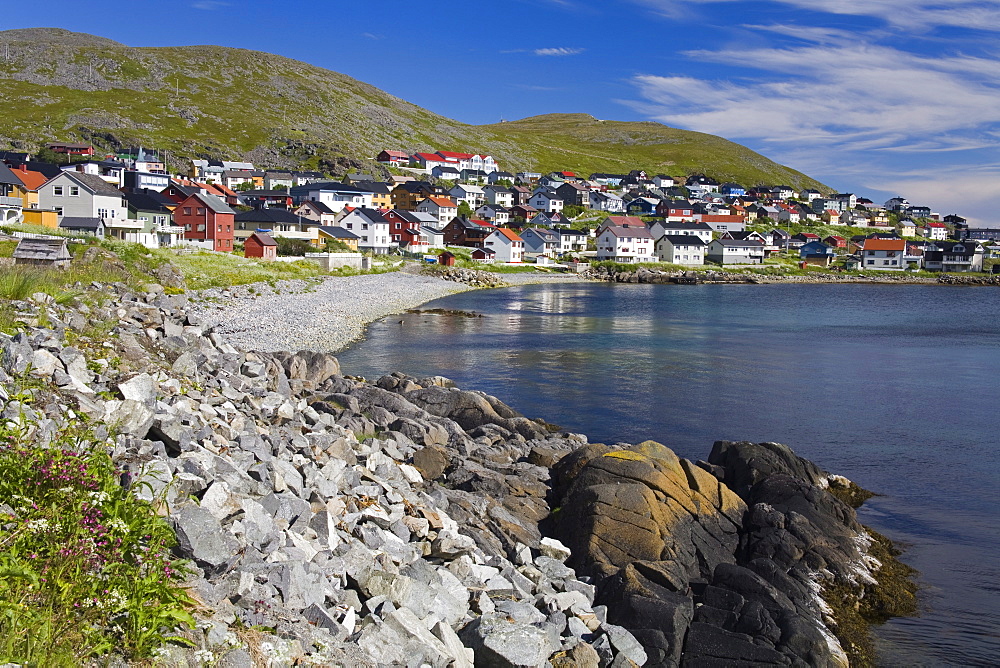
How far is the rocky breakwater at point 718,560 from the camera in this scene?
31.5ft

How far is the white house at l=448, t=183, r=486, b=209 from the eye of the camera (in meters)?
142

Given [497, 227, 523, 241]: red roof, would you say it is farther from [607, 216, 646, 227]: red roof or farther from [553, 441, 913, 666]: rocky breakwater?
[553, 441, 913, 666]: rocky breakwater

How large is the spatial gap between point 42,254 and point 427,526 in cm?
2144

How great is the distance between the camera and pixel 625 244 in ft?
369

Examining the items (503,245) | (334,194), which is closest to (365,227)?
(503,245)

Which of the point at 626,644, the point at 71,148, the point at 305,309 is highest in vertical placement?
the point at 71,148

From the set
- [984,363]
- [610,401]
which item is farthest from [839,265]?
[610,401]

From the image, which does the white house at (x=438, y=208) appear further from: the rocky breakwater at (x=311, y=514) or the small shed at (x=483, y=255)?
the rocky breakwater at (x=311, y=514)

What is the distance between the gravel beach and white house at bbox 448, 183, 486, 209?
3127 inches

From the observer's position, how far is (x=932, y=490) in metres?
17.4

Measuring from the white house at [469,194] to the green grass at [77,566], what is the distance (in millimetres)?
133330

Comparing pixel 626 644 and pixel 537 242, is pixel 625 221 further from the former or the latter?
pixel 626 644

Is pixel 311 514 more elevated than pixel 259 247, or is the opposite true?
pixel 259 247

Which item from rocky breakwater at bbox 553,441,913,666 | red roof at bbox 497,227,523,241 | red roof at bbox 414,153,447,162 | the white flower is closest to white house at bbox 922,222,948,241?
red roof at bbox 414,153,447,162
